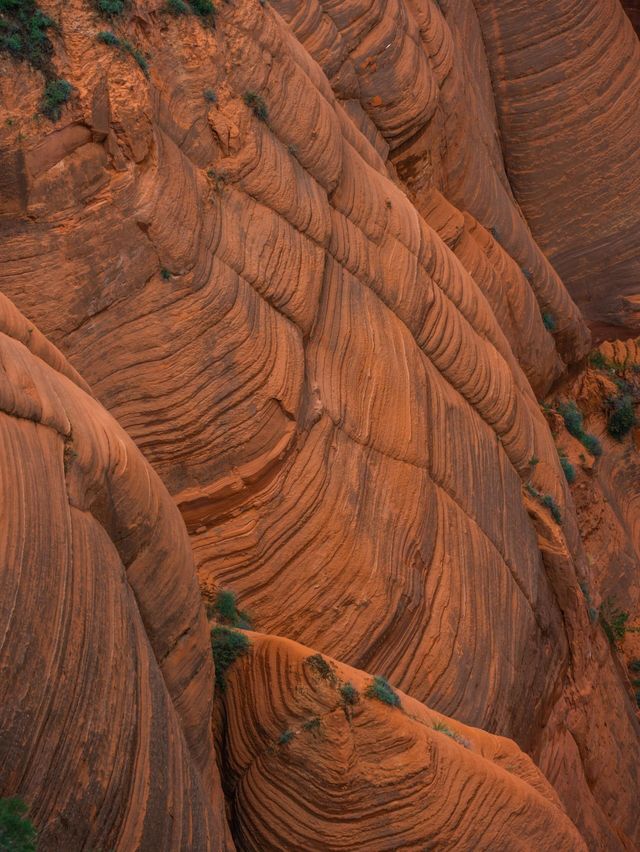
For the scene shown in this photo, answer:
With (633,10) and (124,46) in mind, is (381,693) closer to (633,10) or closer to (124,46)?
(124,46)

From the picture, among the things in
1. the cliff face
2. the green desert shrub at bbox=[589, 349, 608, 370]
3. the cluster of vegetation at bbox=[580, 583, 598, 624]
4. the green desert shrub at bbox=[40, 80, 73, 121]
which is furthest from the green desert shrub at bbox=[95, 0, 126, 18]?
the green desert shrub at bbox=[589, 349, 608, 370]

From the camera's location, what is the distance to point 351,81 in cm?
1816

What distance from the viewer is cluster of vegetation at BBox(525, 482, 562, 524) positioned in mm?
16938

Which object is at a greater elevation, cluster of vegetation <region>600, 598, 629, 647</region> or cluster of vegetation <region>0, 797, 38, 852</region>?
cluster of vegetation <region>0, 797, 38, 852</region>

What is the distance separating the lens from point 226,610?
11641mm

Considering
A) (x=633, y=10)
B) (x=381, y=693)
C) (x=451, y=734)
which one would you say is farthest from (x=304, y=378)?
(x=633, y=10)

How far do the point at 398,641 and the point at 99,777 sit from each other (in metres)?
6.21

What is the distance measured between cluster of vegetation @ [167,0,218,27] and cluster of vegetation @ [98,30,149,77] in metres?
1.02

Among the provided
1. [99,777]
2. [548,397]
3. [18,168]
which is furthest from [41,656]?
[548,397]

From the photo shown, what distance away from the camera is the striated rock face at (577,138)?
25.8 m

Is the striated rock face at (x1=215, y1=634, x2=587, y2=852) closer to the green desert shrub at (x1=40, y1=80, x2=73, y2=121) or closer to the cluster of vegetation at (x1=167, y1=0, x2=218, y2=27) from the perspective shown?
the green desert shrub at (x1=40, y1=80, x2=73, y2=121)

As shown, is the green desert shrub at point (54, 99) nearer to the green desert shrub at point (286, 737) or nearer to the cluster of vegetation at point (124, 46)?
the cluster of vegetation at point (124, 46)

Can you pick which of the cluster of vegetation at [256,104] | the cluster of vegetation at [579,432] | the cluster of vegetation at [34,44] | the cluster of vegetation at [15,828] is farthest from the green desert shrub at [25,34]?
the cluster of vegetation at [579,432]

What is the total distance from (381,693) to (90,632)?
4.24m
